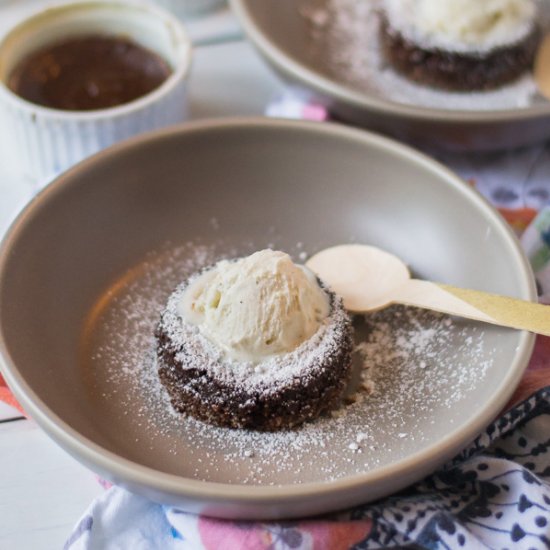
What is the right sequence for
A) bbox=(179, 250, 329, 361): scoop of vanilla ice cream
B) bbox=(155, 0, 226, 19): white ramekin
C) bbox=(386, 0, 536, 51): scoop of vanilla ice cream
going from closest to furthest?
bbox=(179, 250, 329, 361): scoop of vanilla ice cream, bbox=(386, 0, 536, 51): scoop of vanilla ice cream, bbox=(155, 0, 226, 19): white ramekin

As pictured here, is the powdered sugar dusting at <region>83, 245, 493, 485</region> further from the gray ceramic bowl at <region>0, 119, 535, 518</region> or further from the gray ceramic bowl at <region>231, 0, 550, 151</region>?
the gray ceramic bowl at <region>231, 0, 550, 151</region>

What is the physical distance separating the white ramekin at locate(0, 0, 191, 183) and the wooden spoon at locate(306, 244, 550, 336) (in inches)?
13.8

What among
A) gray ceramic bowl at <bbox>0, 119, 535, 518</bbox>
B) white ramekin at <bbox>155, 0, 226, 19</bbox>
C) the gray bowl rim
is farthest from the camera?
white ramekin at <bbox>155, 0, 226, 19</bbox>

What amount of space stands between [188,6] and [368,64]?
0.38 metres

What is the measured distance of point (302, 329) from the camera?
0.92m

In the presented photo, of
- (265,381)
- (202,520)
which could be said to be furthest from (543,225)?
(202,520)

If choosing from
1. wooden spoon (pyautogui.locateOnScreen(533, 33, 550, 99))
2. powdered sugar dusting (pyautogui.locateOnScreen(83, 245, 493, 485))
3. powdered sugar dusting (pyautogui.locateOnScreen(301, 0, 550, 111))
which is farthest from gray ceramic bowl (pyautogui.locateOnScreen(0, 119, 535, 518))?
wooden spoon (pyautogui.locateOnScreen(533, 33, 550, 99))

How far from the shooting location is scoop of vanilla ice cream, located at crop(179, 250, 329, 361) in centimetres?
89

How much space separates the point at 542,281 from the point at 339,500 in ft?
1.54

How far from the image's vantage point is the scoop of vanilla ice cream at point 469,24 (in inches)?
53.3

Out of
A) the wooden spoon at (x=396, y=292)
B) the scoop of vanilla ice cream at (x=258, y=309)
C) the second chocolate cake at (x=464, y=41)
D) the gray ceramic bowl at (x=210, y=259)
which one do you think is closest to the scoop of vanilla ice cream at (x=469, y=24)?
the second chocolate cake at (x=464, y=41)

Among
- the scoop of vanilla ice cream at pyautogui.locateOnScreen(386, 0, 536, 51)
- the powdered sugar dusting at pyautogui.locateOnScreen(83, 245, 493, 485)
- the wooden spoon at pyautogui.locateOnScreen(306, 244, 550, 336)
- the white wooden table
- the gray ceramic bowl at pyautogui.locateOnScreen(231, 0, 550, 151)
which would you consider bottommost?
the white wooden table

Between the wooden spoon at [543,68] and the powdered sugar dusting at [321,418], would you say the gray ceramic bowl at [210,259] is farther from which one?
the wooden spoon at [543,68]

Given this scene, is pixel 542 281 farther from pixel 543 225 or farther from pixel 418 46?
pixel 418 46
